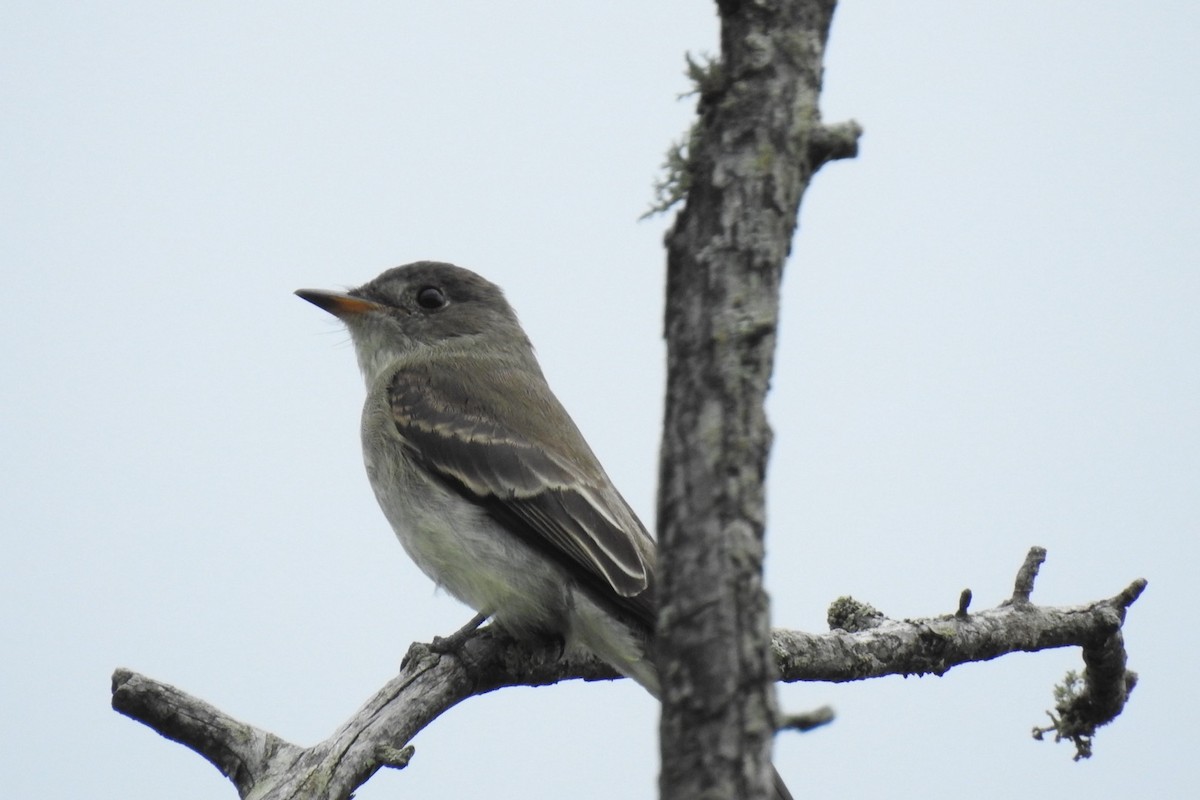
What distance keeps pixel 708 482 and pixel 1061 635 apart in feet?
14.4

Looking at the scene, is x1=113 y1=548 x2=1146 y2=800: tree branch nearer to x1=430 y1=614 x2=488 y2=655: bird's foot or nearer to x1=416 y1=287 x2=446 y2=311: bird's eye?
x1=430 y1=614 x2=488 y2=655: bird's foot

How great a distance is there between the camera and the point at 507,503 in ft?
21.7

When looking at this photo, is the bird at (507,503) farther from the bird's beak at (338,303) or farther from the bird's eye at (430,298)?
the bird's eye at (430,298)

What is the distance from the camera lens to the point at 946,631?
6.34 metres

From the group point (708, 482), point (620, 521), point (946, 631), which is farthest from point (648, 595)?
point (708, 482)

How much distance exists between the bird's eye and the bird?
368 mm

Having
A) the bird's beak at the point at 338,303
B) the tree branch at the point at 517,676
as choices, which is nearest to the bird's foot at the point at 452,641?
the tree branch at the point at 517,676

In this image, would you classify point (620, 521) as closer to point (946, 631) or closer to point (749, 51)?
point (946, 631)

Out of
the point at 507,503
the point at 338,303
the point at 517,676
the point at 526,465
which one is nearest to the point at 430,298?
the point at 338,303

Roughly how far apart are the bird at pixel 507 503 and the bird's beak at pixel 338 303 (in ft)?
0.07

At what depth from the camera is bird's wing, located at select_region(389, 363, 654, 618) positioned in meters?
6.30

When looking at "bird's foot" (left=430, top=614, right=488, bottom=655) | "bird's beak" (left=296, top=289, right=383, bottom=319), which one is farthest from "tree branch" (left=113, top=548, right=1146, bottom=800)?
"bird's beak" (left=296, top=289, right=383, bottom=319)

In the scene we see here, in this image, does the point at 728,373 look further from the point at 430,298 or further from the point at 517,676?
the point at 430,298

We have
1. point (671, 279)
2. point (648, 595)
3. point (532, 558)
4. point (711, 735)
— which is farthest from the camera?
point (532, 558)
